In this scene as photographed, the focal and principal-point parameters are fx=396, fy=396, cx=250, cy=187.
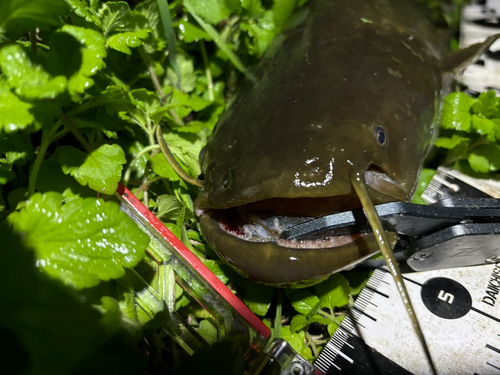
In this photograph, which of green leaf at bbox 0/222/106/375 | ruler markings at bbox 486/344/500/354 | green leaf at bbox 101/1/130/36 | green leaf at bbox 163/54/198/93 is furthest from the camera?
green leaf at bbox 163/54/198/93

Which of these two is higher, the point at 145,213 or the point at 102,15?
the point at 102,15

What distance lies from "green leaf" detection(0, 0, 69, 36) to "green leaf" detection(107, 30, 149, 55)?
0.40 metres

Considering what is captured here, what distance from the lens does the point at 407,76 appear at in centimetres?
146

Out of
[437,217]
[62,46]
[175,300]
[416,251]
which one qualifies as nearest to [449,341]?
[416,251]

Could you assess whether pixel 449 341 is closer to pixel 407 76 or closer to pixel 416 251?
pixel 416 251

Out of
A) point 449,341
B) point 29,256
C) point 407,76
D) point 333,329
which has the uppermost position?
point 407,76

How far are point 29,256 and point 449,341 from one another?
1396 millimetres

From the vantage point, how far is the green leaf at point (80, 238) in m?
1.07

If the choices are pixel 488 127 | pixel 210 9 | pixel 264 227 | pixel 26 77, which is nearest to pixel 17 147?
pixel 26 77

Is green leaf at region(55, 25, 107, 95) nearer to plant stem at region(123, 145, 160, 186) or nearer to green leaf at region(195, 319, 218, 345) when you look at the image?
plant stem at region(123, 145, 160, 186)

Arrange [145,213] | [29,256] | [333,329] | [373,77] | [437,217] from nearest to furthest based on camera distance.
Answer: [29,256] < [437,217] < [373,77] < [145,213] < [333,329]

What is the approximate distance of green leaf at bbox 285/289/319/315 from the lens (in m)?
1.55

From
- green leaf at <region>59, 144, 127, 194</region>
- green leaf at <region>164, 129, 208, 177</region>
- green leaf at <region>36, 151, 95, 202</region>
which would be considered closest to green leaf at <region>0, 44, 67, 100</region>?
green leaf at <region>59, 144, 127, 194</region>

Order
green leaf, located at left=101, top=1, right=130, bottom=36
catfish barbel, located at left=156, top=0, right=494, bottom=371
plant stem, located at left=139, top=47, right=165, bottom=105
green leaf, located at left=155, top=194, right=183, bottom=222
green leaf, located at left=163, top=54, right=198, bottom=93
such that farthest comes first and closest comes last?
1. green leaf, located at left=163, top=54, right=198, bottom=93
2. plant stem, located at left=139, top=47, right=165, bottom=105
3. green leaf, located at left=155, top=194, right=183, bottom=222
4. green leaf, located at left=101, top=1, right=130, bottom=36
5. catfish barbel, located at left=156, top=0, right=494, bottom=371
